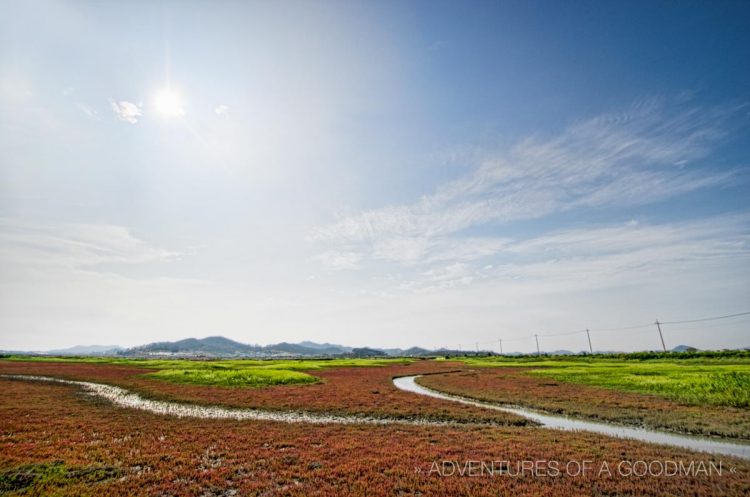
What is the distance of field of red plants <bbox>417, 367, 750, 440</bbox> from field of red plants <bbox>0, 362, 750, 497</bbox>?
682 cm

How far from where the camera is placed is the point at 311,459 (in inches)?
639

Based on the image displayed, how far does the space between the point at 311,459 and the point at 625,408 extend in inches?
1054

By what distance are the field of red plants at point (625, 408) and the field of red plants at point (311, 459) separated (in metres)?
6.82

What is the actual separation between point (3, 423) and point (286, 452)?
71.3ft

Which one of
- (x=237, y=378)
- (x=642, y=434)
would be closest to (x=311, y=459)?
(x=642, y=434)

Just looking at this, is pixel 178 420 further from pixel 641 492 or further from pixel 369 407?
pixel 641 492

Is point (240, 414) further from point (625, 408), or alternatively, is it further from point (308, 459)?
point (625, 408)

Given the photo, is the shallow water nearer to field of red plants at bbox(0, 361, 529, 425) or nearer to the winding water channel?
the winding water channel

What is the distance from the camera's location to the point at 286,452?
17375mm

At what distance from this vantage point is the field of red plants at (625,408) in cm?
2177

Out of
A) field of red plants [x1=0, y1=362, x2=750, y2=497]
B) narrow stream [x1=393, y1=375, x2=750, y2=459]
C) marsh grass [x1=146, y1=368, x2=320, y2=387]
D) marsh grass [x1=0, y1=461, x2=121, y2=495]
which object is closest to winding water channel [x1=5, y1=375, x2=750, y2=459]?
narrow stream [x1=393, y1=375, x2=750, y2=459]

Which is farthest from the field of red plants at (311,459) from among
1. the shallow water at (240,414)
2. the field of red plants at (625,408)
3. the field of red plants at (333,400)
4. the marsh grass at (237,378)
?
the marsh grass at (237,378)

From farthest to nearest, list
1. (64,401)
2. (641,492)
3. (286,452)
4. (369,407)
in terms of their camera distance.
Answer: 1. (64,401)
2. (369,407)
3. (286,452)
4. (641,492)

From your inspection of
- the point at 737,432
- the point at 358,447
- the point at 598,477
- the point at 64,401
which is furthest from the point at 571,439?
the point at 64,401
